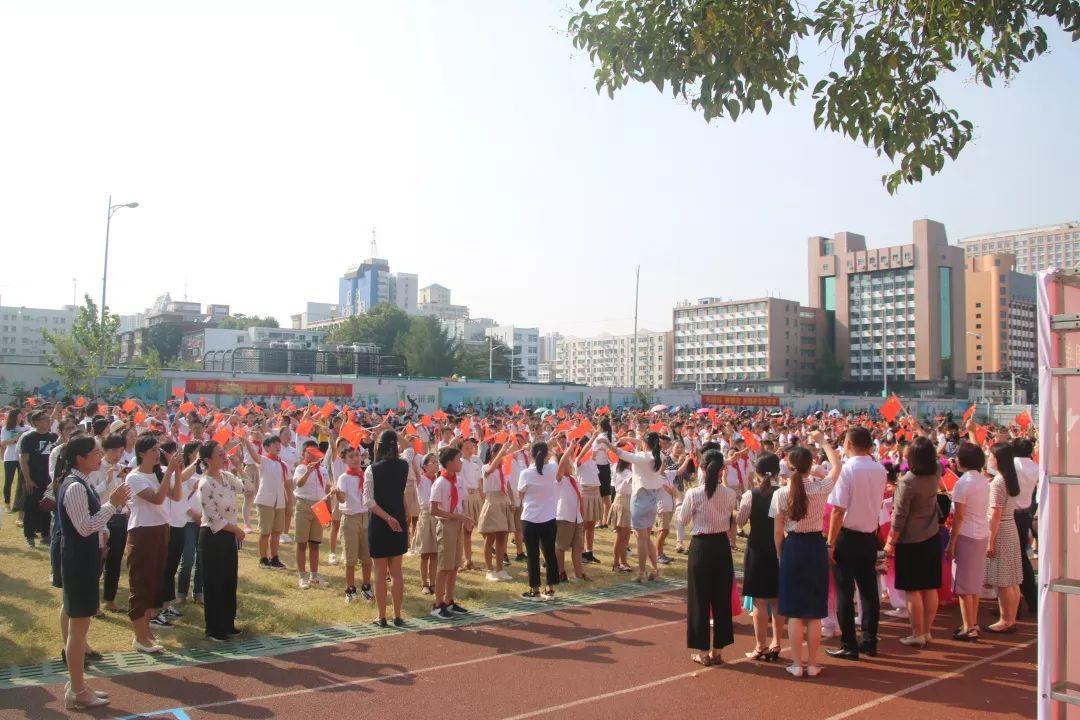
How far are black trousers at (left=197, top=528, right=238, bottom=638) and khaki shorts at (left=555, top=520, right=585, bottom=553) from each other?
3.73m

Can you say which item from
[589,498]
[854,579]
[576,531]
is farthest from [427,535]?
[854,579]

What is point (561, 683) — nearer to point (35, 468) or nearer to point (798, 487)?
point (798, 487)

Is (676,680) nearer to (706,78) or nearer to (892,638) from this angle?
(892,638)

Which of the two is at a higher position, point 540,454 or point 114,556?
point 540,454

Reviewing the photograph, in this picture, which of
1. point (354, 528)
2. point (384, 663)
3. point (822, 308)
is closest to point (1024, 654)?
point (384, 663)

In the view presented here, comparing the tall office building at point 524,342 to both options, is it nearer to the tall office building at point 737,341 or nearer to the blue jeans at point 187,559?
the tall office building at point 737,341

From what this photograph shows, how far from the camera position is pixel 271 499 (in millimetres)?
10008

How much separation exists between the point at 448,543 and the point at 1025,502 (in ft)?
19.6

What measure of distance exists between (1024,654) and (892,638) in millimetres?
1066

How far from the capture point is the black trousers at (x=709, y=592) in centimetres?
664

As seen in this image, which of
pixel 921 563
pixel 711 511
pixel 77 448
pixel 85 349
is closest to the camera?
pixel 77 448

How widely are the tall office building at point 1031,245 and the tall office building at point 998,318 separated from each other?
41.7 metres

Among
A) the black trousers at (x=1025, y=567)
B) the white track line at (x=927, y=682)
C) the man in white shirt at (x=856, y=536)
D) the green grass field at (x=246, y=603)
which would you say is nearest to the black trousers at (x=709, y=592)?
the man in white shirt at (x=856, y=536)

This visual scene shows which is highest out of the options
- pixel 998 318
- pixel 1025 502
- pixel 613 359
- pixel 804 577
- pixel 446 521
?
pixel 998 318
